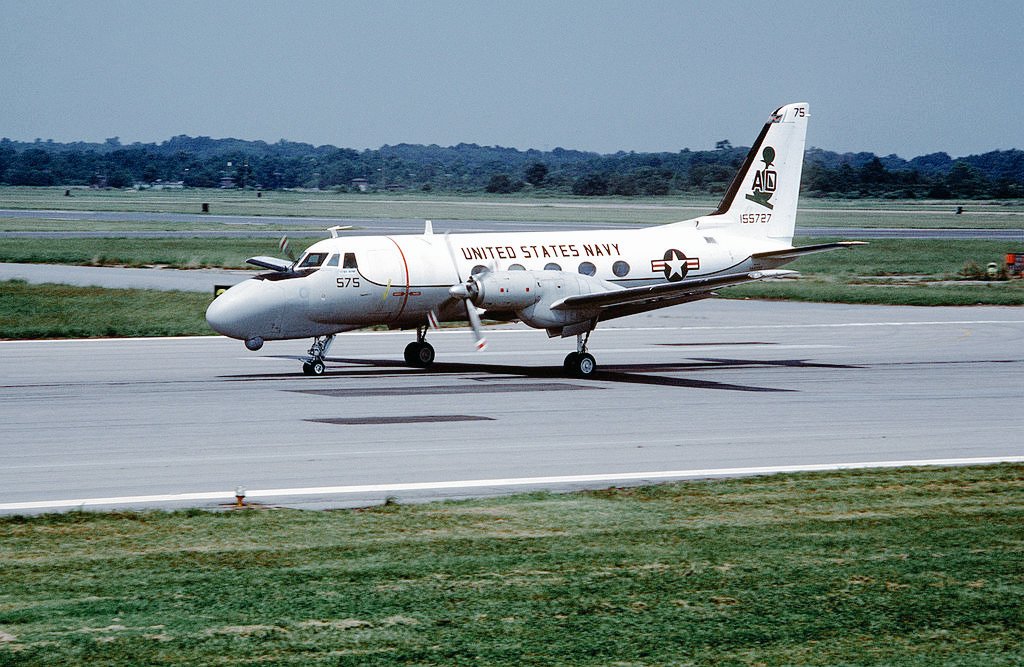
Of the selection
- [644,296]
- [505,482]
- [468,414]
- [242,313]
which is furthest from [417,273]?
[505,482]

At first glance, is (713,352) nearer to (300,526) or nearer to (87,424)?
(87,424)

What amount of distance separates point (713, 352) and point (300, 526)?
2191 centimetres

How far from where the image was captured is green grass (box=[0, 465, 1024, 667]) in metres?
10.0

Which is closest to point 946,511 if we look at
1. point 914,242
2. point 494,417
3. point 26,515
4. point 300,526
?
point 300,526

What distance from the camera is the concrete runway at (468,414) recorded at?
1744cm

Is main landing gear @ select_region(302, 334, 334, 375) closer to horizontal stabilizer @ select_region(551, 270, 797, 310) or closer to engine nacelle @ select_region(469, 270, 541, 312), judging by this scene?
engine nacelle @ select_region(469, 270, 541, 312)

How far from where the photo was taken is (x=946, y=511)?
1528 cm

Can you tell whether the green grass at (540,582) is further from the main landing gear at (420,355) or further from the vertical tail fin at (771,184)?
the vertical tail fin at (771,184)

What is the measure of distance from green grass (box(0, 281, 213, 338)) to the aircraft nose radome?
11451 mm

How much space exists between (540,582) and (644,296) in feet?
55.0

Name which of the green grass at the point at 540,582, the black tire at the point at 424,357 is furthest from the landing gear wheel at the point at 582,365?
the green grass at the point at 540,582

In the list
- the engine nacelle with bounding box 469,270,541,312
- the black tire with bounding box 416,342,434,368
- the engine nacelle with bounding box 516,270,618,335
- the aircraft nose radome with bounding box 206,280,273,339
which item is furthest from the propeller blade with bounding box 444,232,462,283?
the aircraft nose radome with bounding box 206,280,273,339

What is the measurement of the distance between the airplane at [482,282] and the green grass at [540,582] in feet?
41.1

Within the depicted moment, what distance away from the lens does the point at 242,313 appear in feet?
90.7
